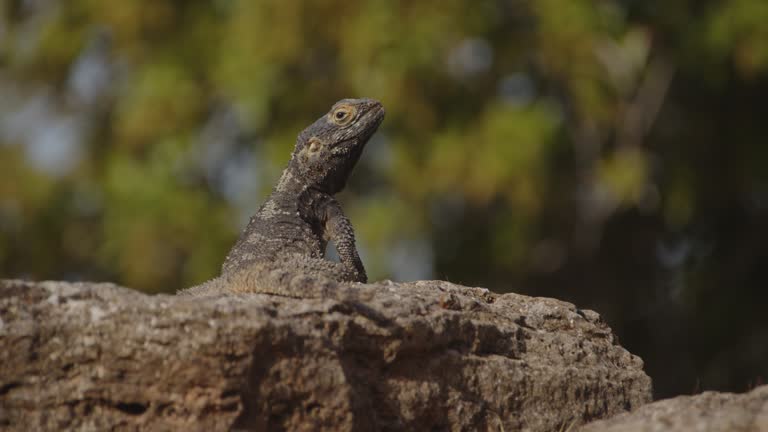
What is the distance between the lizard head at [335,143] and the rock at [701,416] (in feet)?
10.3

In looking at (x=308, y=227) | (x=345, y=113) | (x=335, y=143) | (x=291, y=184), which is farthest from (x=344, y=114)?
(x=308, y=227)

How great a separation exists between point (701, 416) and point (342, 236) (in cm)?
328

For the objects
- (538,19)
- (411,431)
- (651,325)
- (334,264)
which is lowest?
(411,431)

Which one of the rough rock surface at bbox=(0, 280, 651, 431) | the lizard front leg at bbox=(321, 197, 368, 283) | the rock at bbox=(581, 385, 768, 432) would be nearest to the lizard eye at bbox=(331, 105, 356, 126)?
the lizard front leg at bbox=(321, 197, 368, 283)

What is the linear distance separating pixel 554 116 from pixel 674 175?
253 cm

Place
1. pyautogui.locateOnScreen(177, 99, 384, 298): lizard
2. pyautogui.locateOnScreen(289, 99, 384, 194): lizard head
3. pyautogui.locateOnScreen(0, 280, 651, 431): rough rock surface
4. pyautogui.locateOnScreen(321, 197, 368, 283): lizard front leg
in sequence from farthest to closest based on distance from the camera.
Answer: pyautogui.locateOnScreen(289, 99, 384, 194): lizard head, pyautogui.locateOnScreen(321, 197, 368, 283): lizard front leg, pyautogui.locateOnScreen(177, 99, 384, 298): lizard, pyautogui.locateOnScreen(0, 280, 651, 431): rough rock surface

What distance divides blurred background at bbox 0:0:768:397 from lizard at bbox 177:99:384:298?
33.3 ft

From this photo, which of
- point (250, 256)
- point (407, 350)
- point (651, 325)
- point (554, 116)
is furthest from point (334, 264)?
point (651, 325)

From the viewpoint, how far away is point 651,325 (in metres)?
23.8

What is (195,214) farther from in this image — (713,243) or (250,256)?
(250,256)

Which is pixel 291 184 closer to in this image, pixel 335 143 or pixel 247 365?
pixel 335 143

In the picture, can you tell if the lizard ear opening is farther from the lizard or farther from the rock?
the rock

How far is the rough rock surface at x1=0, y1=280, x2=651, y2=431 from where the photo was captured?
6.04 metres

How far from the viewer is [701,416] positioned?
596 cm
